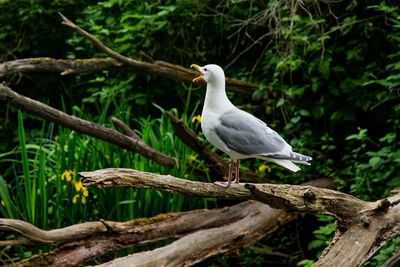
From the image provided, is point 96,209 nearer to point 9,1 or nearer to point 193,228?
point 193,228

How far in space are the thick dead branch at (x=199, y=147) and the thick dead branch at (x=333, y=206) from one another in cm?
57

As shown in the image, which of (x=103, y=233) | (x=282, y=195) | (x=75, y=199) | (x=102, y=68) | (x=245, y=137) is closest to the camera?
(x=282, y=195)

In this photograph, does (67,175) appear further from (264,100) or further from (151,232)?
(264,100)

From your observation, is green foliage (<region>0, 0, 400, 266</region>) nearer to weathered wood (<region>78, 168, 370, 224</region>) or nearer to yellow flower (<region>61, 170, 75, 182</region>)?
yellow flower (<region>61, 170, 75, 182</region>)

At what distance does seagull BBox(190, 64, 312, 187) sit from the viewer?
6.31ft

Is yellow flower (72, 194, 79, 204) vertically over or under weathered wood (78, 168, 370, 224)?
under

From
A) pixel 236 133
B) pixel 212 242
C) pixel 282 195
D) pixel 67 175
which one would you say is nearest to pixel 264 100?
pixel 212 242

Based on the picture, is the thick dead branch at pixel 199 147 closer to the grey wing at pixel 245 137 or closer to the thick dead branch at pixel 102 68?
the grey wing at pixel 245 137

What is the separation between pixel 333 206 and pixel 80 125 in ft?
5.18

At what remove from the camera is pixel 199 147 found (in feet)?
8.61

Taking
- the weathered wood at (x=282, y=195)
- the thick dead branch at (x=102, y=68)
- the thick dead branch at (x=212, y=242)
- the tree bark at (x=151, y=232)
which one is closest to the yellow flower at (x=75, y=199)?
the tree bark at (x=151, y=232)

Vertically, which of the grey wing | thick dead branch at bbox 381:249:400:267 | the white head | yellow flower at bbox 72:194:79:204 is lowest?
yellow flower at bbox 72:194:79:204

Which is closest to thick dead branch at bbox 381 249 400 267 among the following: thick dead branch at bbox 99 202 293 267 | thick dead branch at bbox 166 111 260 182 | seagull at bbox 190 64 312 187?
seagull at bbox 190 64 312 187

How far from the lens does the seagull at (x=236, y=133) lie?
1.92 metres
